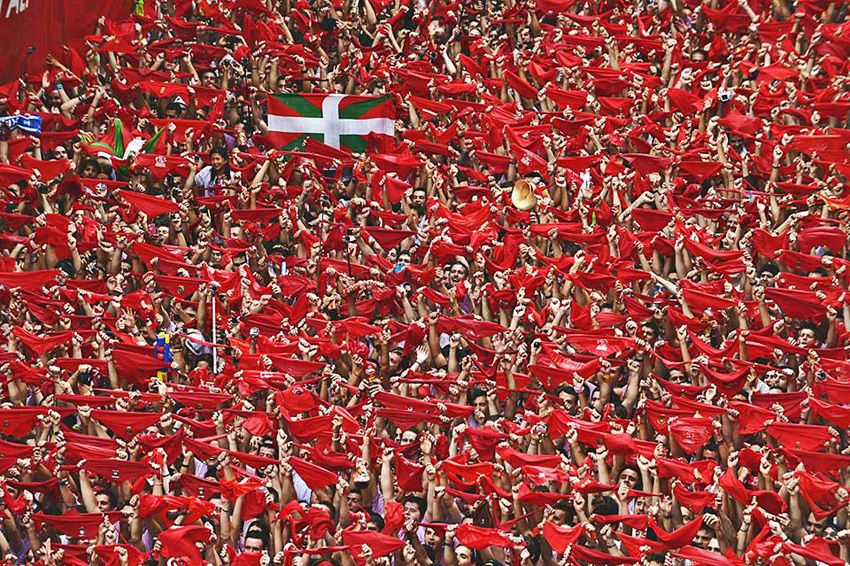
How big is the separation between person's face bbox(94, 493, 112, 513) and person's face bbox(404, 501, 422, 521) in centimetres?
181

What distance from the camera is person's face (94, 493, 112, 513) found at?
9844mm

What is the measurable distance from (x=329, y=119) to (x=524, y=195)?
1.93m

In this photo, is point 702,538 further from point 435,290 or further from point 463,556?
point 435,290

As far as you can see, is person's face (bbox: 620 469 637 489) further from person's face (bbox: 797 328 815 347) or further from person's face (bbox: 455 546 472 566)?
person's face (bbox: 797 328 815 347)

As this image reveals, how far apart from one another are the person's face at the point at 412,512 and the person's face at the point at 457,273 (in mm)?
2381

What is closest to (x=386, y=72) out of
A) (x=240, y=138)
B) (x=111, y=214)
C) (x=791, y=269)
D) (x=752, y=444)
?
(x=240, y=138)

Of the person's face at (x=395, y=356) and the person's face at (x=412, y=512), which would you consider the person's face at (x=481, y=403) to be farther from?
the person's face at (x=412, y=512)

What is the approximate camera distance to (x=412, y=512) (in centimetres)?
962

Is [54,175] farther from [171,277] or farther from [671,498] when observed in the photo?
[671,498]

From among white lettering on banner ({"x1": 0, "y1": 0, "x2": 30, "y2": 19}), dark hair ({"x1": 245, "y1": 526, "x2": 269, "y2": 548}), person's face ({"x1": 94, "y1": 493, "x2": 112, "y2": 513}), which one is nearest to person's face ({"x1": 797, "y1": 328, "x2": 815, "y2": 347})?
dark hair ({"x1": 245, "y1": 526, "x2": 269, "y2": 548})

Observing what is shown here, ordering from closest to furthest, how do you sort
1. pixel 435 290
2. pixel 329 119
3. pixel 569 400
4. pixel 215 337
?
pixel 569 400 < pixel 215 337 < pixel 435 290 < pixel 329 119

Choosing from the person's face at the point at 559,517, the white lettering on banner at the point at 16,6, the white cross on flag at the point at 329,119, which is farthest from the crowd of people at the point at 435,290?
the white lettering on banner at the point at 16,6

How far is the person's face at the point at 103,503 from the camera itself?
9844 millimetres

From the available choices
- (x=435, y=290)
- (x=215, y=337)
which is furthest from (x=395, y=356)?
(x=215, y=337)
